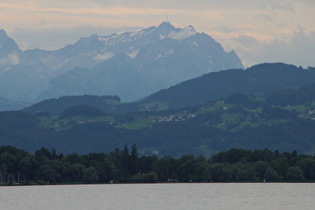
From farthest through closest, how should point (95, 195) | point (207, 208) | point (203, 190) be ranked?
point (203, 190)
point (95, 195)
point (207, 208)

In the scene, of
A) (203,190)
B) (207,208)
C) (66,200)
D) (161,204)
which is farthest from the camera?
(203,190)

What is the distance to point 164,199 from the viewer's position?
169500 mm

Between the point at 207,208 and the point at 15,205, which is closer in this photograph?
the point at 207,208

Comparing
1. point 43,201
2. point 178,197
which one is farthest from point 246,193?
point 43,201

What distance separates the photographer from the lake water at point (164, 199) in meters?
152

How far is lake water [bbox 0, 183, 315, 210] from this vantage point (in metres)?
152

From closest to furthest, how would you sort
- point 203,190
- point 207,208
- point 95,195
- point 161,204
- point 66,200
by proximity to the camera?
point 207,208 < point 161,204 < point 66,200 < point 95,195 < point 203,190

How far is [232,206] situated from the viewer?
150375 mm

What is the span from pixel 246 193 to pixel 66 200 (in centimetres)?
3987

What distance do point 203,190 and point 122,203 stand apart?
4133 centimetres

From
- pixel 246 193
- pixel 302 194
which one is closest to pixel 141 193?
pixel 246 193

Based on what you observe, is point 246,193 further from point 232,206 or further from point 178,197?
point 232,206

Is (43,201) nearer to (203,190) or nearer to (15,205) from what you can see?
(15,205)

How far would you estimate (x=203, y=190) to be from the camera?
7776 inches
